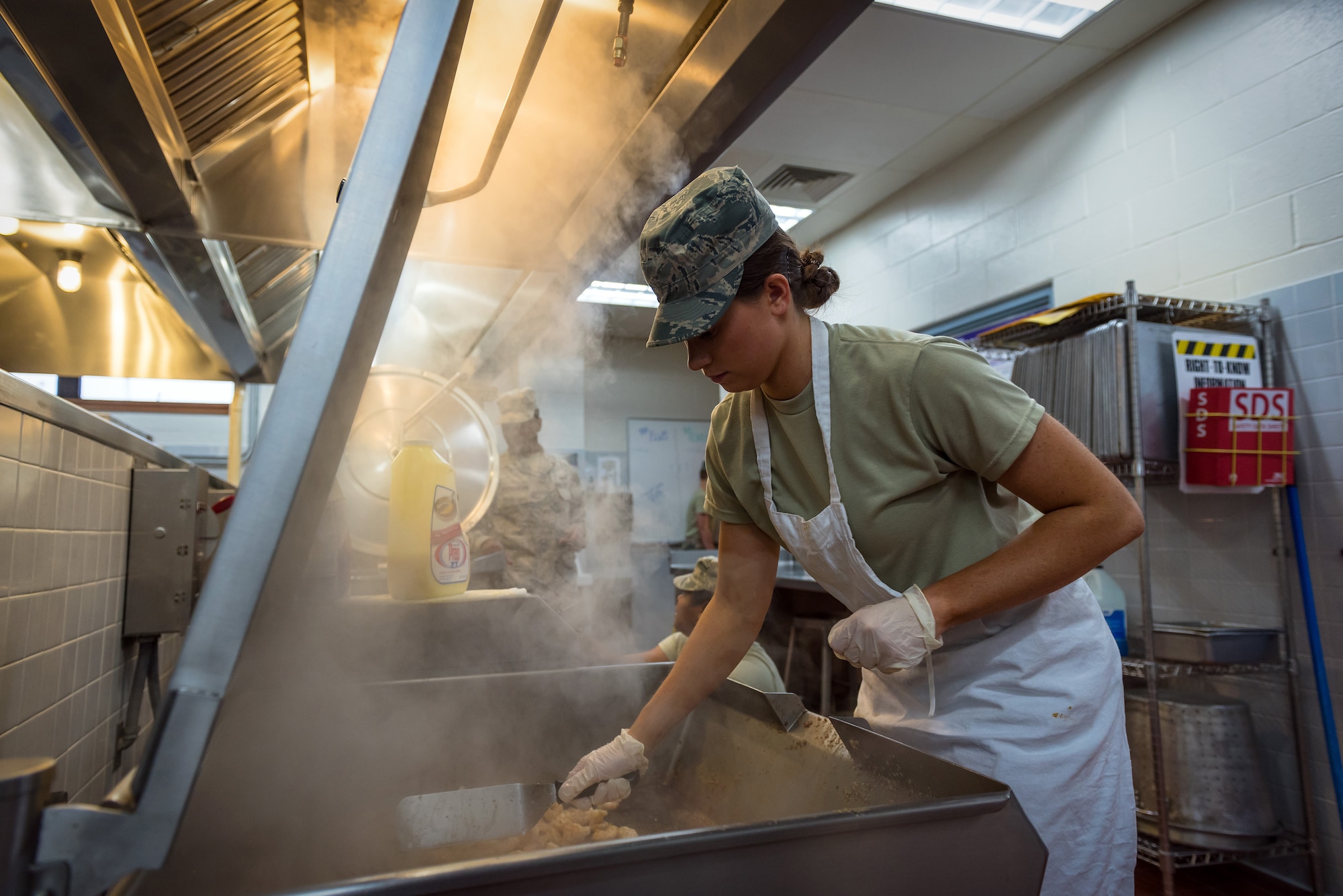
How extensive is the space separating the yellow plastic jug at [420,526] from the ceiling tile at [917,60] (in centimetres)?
246

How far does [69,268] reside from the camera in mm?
1965

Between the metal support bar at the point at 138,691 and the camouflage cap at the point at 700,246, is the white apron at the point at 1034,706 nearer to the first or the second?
the camouflage cap at the point at 700,246

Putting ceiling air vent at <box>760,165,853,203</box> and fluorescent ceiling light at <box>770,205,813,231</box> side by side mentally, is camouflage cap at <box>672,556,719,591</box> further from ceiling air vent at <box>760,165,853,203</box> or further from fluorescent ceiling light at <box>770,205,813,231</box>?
fluorescent ceiling light at <box>770,205,813,231</box>

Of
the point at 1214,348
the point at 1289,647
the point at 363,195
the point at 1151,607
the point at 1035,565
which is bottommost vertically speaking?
the point at 1289,647

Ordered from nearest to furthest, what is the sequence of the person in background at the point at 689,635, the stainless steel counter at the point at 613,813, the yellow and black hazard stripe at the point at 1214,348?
the stainless steel counter at the point at 613,813, the person in background at the point at 689,635, the yellow and black hazard stripe at the point at 1214,348

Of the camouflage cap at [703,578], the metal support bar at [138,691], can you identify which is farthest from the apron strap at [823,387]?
the camouflage cap at [703,578]

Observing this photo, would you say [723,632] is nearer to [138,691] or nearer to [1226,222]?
[138,691]

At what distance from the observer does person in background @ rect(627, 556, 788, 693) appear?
2.12 m

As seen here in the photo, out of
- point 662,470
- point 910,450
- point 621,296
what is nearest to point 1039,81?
point 621,296

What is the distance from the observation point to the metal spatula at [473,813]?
1.07 metres

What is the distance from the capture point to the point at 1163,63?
9.88 ft

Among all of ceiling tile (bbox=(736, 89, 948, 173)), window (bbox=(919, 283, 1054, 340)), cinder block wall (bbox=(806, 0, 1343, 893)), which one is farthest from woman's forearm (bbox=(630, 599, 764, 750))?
window (bbox=(919, 283, 1054, 340))

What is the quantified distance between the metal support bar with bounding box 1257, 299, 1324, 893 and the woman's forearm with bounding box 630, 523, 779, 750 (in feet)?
7.48

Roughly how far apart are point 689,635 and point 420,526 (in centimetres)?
111
